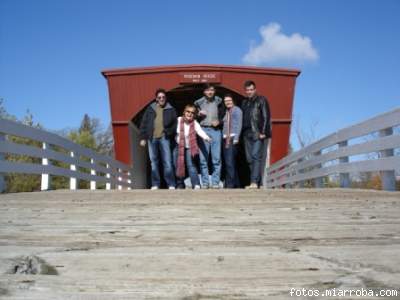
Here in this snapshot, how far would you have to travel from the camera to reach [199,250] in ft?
7.11

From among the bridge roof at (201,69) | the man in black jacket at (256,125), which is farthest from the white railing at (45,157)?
the man in black jacket at (256,125)

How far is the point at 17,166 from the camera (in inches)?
276

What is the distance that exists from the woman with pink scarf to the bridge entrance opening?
123 inches

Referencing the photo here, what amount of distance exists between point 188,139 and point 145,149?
7.09 metres

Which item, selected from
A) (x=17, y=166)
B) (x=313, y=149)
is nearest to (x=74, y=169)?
(x=17, y=166)

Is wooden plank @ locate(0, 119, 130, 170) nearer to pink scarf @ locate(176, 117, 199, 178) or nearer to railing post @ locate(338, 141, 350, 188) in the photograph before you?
pink scarf @ locate(176, 117, 199, 178)

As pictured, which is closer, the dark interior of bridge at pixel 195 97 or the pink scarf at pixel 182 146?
the pink scarf at pixel 182 146

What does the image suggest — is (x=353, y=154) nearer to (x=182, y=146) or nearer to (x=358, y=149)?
(x=358, y=149)

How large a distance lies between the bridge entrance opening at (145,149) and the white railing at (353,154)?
179cm

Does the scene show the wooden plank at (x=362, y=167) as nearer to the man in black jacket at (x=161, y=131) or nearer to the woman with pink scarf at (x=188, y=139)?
the woman with pink scarf at (x=188, y=139)

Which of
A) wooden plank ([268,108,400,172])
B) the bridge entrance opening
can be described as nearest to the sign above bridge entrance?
the bridge entrance opening

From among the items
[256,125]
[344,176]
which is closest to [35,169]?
[256,125]

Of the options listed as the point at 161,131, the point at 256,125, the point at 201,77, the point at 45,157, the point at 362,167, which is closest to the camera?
the point at 362,167

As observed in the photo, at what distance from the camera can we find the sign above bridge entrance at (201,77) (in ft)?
40.4
